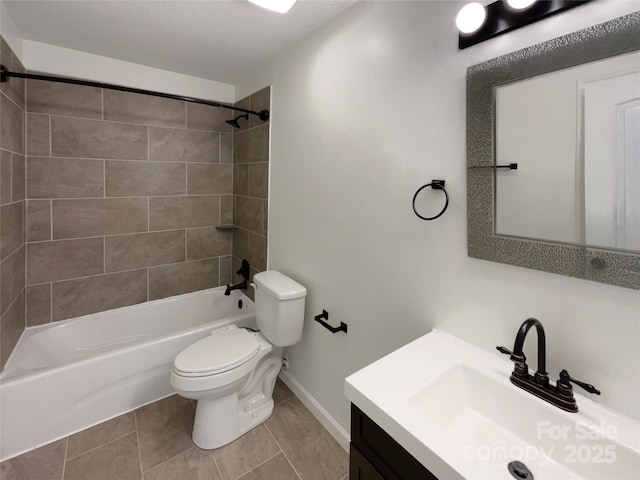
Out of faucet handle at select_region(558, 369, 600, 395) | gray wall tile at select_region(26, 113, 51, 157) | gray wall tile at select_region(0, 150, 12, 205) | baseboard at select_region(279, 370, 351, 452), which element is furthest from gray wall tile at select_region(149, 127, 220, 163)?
faucet handle at select_region(558, 369, 600, 395)

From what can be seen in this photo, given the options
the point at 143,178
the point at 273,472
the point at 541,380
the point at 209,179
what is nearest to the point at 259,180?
the point at 209,179

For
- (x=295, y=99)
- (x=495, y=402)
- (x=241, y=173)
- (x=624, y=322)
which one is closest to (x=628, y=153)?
(x=624, y=322)

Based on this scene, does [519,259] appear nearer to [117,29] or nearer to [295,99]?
[295,99]

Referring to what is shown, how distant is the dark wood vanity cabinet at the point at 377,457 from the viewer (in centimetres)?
75

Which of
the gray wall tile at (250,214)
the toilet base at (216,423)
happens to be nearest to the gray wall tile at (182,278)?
the gray wall tile at (250,214)

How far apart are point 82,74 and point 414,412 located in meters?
2.96

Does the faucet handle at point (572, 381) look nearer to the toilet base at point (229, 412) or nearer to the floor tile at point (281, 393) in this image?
the toilet base at point (229, 412)

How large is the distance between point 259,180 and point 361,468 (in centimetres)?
204

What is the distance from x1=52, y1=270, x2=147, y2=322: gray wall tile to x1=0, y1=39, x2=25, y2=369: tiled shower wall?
225 millimetres

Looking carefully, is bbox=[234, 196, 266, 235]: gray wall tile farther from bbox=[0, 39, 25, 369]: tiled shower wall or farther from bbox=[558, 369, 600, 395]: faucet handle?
bbox=[558, 369, 600, 395]: faucet handle

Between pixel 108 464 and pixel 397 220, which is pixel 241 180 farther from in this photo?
pixel 108 464

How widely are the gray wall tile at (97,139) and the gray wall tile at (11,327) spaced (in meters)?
1.09

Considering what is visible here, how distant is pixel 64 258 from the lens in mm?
2268

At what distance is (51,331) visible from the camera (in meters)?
2.20
